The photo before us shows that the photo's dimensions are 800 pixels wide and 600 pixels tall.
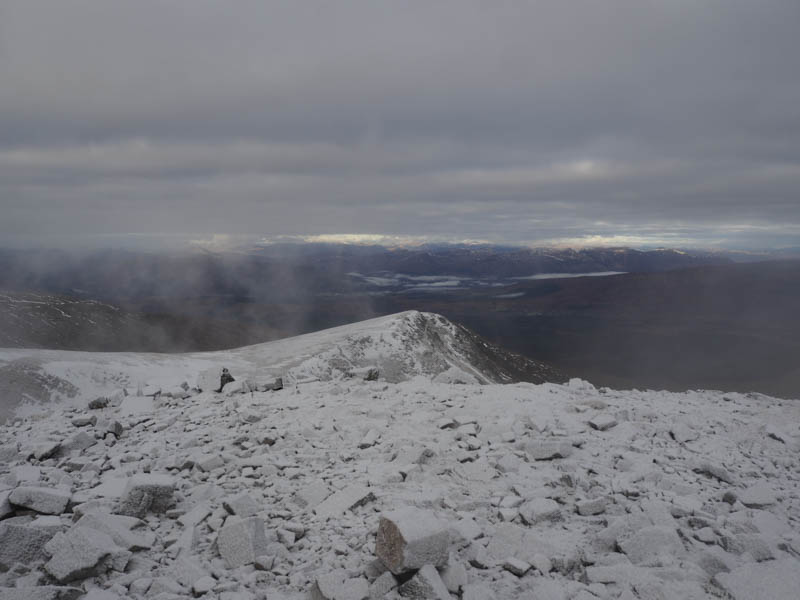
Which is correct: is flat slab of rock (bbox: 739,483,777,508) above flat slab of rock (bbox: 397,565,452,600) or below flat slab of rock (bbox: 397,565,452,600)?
below

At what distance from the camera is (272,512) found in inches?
266

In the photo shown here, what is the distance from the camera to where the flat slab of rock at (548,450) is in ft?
28.3

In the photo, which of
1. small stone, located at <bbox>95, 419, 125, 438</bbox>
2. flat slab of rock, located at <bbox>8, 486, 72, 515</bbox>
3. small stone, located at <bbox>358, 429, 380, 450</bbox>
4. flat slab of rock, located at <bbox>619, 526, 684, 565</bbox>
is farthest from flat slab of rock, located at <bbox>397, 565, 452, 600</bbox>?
small stone, located at <bbox>95, 419, 125, 438</bbox>

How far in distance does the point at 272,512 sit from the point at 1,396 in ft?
120

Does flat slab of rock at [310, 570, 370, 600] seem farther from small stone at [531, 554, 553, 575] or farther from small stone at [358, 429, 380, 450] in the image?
small stone at [358, 429, 380, 450]

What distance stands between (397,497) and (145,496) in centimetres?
402

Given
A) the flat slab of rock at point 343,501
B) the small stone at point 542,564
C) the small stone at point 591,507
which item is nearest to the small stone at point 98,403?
the flat slab of rock at point 343,501

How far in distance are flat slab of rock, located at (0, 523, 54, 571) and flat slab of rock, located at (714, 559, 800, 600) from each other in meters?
8.59

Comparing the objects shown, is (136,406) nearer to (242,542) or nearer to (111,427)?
(111,427)

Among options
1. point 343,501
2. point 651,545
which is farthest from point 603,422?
point 343,501

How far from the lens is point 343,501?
6969 millimetres

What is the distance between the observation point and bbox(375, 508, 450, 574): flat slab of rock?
199 inches

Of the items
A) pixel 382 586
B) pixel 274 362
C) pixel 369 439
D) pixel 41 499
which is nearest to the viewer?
pixel 382 586

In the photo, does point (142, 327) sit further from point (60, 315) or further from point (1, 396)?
point (1, 396)
